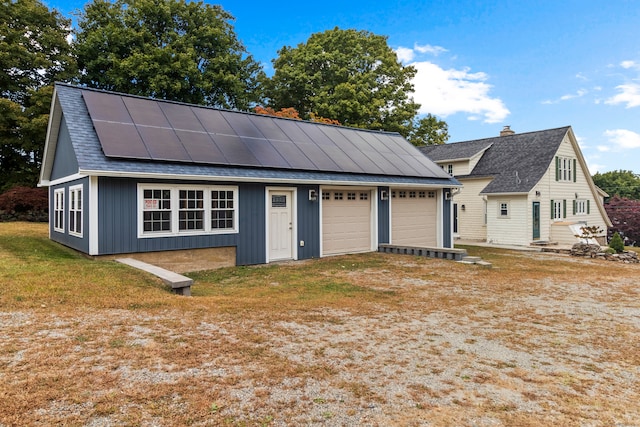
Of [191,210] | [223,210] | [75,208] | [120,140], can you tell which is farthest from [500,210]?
[75,208]

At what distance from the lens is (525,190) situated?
1920 centimetres

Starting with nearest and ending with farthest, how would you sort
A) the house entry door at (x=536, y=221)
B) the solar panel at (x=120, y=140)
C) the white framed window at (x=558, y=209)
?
1. the solar panel at (x=120, y=140)
2. the house entry door at (x=536, y=221)
3. the white framed window at (x=558, y=209)

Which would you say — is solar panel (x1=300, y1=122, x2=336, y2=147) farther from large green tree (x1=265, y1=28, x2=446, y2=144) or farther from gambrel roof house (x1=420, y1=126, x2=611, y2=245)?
large green tree (x1=265, y1=28, x2=446, y2=144)

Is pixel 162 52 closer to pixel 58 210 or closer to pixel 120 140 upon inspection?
pixel 58 210

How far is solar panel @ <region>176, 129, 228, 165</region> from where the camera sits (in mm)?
10409

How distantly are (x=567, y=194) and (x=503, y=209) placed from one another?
396cm

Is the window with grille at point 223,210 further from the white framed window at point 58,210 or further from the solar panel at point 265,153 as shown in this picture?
the white framed window at point 58,210

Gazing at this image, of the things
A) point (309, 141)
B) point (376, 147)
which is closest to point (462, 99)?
point (376, 147)

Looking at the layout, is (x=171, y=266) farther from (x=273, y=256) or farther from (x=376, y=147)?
(x=376, y=147)

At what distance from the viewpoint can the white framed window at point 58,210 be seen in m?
11.9

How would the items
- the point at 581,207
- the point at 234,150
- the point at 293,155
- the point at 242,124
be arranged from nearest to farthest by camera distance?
the point at 234,150 < the point at 293,155 < the point at 242,124 < the point at 581,207

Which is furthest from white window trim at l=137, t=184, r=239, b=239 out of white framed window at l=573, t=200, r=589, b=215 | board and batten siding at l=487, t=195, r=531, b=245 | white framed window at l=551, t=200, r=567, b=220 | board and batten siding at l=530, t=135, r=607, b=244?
white framed window at l=573, t=200, r=589, b=215

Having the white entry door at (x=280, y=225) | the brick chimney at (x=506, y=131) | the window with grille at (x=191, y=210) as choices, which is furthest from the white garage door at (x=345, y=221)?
the brick chimney at (x=506, y=131)

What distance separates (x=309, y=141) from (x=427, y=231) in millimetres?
5797
